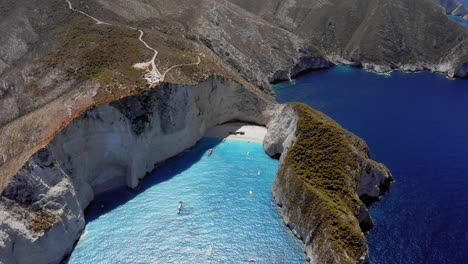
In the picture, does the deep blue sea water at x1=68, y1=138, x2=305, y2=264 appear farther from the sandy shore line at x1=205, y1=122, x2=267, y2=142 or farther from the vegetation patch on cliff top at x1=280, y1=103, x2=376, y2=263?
the sandy shore line at x1=205, y1=122, x2=267, y2=142

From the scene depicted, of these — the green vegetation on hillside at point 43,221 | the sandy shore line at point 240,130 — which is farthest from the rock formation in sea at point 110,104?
the sandy shore line at point 240,130

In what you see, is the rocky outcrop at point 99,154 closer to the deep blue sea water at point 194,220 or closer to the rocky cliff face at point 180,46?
the rocky cliff face at point 180,46

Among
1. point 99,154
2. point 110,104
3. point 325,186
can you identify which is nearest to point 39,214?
point 99,154

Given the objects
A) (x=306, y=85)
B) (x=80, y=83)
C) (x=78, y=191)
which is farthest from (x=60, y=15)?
(x=306, y=85)

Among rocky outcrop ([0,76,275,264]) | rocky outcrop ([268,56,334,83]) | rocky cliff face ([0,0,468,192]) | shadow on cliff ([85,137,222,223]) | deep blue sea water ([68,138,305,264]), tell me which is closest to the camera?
rocky outcrop ([0,76,275,264])

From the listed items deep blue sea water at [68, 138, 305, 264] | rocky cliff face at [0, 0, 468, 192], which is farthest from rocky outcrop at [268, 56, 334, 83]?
deep blue sea water at [68, 138, 305, 264]

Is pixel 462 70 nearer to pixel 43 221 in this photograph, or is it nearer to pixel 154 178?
pixel 154 178
